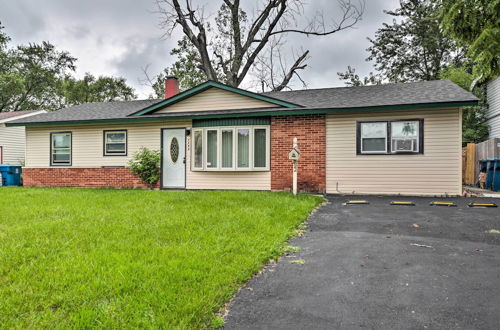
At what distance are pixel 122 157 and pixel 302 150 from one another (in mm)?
6610

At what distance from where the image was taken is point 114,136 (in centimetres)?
1259

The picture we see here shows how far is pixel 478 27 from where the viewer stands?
5.70 metres

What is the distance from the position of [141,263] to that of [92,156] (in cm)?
1046

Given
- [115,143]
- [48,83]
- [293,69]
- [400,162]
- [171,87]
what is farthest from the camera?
[48,83]

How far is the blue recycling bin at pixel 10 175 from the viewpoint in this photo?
14.0 meters

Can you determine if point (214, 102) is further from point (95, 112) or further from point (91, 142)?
point (95, 112)

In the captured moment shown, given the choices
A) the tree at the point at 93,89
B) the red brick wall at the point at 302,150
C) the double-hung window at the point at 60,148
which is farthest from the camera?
the tree at the point at 93,89

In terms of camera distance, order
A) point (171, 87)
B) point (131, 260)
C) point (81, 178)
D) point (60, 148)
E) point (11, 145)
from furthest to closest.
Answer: point (11, 145)
point (171, 87)
point (60, 148)
point (81, 178)
point (131, 260)

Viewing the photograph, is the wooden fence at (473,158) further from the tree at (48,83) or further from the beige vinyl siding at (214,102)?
the tree at (48,83)

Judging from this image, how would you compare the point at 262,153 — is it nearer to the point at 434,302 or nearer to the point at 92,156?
the point at 92,156

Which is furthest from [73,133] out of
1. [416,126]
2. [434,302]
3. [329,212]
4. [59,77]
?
[59,77]

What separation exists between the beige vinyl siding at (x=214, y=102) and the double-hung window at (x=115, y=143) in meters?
1.91

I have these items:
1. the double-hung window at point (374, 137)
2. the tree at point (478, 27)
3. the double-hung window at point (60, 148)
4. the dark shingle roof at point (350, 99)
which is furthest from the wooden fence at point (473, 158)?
the double-hung window at point (60, 148)

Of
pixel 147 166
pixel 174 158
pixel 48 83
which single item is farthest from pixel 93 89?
pixel 174 158
